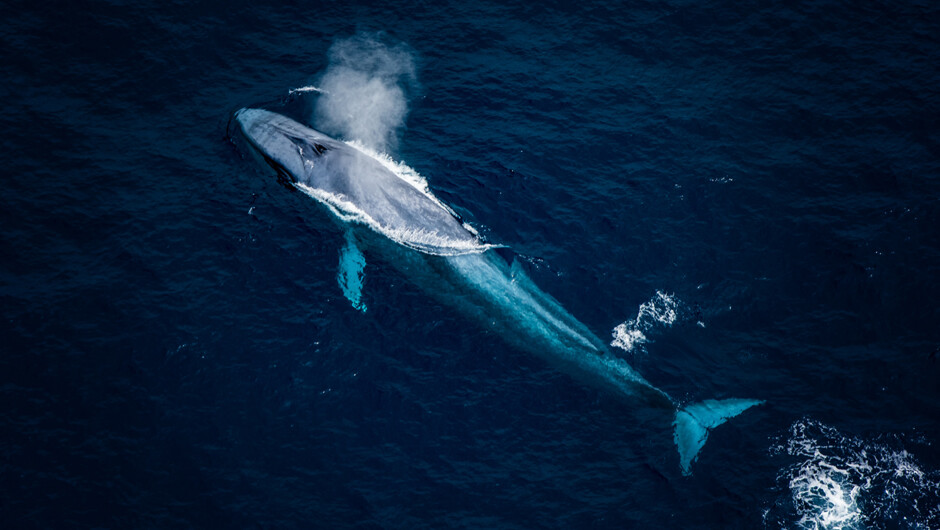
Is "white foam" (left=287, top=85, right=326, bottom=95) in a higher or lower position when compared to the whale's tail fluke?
higher

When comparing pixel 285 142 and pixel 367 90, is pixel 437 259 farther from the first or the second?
pixel 367 90

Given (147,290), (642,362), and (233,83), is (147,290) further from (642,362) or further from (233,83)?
(642,362)

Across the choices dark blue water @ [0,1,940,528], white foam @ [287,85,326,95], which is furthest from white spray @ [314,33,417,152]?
dark blue water @ [0,1,940,528]

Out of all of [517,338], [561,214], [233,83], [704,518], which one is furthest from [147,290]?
[704,518]

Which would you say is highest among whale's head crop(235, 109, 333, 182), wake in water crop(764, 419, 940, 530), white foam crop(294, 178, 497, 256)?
whale's head crop(235, 109, 333, 182)

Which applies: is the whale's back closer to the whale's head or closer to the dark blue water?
the whale's head

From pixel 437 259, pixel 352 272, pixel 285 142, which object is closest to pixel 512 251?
pixel 437 259
